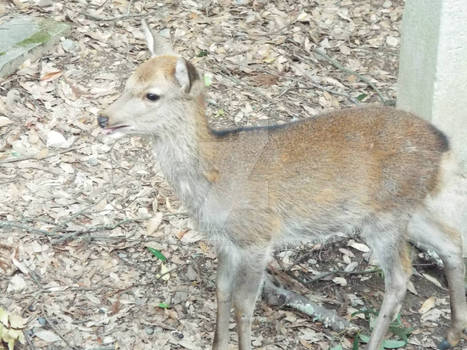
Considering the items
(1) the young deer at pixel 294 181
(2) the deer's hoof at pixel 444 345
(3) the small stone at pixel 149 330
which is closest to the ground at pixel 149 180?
(3) the small stone at pixel 149 330

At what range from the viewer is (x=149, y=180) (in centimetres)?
711

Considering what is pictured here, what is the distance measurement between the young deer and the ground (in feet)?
2.35

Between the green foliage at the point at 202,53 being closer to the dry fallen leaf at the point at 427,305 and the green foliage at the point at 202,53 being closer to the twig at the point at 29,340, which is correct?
the dry fallen leaf at the point at 427,305

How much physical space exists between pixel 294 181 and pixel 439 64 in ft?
4.68

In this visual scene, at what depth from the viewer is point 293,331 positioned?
597 cm

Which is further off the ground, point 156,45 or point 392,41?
point 156,45

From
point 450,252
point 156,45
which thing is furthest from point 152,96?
point 450,252

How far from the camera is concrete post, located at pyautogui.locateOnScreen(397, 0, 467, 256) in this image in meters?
5.65

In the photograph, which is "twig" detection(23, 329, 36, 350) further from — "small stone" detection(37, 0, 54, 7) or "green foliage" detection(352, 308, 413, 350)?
"small stone" detection(37, 0, 54, 7)

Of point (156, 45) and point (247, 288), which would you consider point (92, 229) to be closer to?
point (247, 288)

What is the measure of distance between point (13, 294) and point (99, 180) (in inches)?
59.6

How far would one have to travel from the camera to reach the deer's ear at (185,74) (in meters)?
4.88

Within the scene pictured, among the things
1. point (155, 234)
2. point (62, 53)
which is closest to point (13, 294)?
point (155, 234)

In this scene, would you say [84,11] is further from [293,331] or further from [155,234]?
[293,331]
